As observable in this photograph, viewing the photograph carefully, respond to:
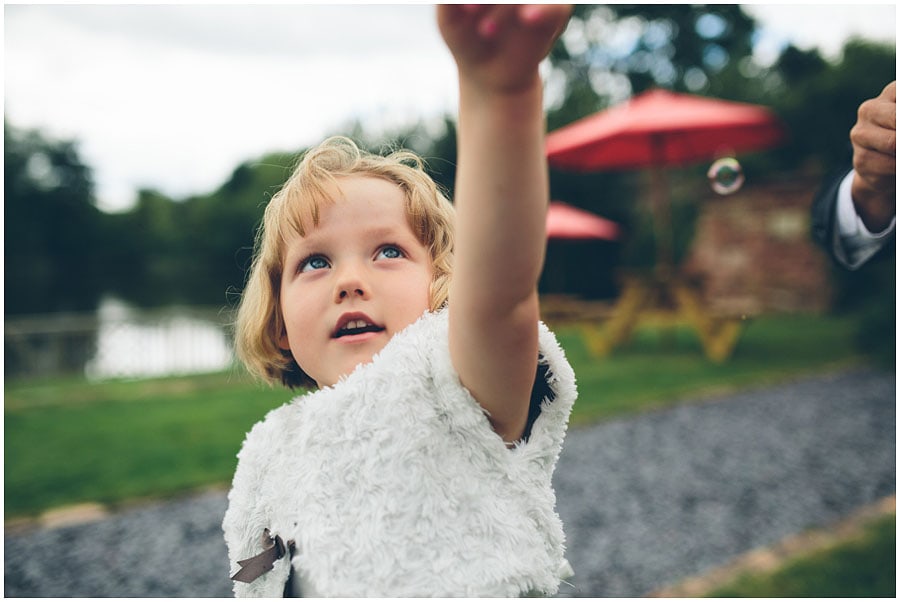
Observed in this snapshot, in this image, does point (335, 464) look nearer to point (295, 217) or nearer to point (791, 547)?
point (295, 217)

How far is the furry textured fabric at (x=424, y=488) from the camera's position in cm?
88

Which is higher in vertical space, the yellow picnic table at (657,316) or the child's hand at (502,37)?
→ the child's hand at (502,37)

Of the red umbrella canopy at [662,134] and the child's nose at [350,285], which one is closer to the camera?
the child's nose at [350,285]

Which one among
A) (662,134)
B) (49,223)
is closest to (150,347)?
(662,134)

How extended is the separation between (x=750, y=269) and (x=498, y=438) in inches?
614

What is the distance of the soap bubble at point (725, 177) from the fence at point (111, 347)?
10.5 meters

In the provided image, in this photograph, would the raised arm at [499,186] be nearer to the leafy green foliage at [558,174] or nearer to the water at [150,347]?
the leafy green foliage at [558,174]

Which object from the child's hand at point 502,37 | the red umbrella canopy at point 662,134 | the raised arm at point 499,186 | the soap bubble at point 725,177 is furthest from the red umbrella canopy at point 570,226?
the child's hand at point 502,37

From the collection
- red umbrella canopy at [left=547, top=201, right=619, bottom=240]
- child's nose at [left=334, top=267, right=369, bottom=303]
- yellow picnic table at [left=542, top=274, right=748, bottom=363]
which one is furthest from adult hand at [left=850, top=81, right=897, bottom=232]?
red umbrella canopy at [left=547, top=201, right=619, bottom=240]

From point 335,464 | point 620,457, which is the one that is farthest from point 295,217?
point 620,457

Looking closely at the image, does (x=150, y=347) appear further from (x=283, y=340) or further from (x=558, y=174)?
(x=283, y=340)

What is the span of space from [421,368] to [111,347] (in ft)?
45.6

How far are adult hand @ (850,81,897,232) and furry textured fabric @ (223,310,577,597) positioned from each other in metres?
0.66

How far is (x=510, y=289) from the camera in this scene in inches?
28.7
